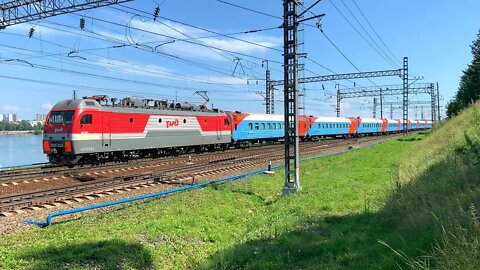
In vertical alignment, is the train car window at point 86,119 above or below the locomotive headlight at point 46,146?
above

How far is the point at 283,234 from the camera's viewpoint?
340 inches

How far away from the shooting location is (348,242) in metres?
7.23

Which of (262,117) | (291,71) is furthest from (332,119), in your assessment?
(291,71)

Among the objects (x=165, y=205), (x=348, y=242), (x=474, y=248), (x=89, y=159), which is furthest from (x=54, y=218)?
(x=89, y=159)

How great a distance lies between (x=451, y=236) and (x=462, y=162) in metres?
5.38

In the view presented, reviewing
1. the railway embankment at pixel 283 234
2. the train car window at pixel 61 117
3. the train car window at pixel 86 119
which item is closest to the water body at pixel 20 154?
the train car window at pixel 61 117

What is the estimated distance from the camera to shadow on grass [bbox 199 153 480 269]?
5.43 metres

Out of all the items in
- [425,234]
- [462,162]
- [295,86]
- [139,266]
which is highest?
[295,86]

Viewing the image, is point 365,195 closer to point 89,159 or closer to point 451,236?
point 451,236

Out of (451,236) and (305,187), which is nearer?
(451,236)

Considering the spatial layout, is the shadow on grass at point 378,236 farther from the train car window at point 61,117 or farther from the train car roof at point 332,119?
the train car roof at point 332,119

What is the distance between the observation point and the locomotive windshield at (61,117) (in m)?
20.7

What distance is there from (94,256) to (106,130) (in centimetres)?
1567

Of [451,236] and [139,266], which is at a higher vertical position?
[451,236]
